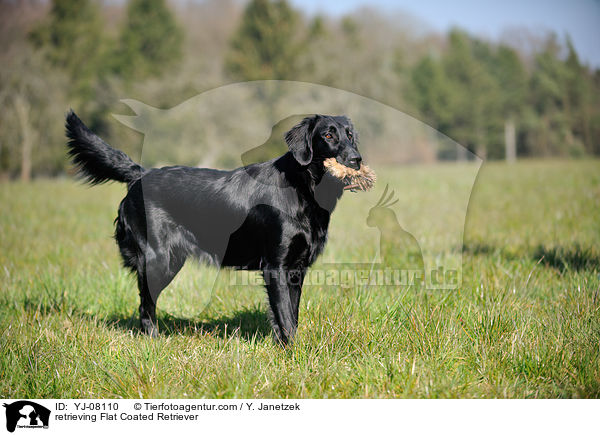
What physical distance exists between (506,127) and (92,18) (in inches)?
1474

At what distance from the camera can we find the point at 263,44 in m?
36.1

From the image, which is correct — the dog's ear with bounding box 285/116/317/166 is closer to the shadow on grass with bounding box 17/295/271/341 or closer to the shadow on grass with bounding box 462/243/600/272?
the shadow on grass with bounding box 17/295/271/341

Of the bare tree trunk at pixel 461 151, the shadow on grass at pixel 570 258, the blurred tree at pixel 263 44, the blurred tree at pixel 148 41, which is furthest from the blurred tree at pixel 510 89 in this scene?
the shadow on grass at pixel 570 258

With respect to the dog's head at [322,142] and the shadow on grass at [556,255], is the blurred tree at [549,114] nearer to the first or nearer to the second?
the shadow on grass at [556,255]

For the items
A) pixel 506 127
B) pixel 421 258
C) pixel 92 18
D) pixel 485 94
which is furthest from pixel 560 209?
pixel 485 94

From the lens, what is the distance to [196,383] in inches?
104

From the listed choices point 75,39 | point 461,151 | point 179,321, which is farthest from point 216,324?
point 75,39

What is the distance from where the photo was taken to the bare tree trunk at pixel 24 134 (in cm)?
2201

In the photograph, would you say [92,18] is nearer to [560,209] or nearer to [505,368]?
[560,209]

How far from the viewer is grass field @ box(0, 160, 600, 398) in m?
2.60
